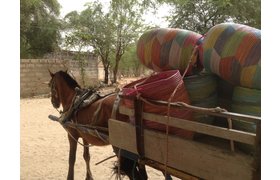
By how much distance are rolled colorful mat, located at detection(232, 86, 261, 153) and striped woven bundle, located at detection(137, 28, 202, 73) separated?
593mm

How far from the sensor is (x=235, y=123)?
6.76 feet

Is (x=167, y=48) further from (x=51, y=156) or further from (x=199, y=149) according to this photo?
(x=51, y=156)

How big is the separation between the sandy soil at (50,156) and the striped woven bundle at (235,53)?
2432mm

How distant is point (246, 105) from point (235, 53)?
332mm

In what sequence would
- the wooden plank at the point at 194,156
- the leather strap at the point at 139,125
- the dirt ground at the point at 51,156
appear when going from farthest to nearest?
the dirt ground at the point at 51,156
the leather strap at the point at 139,125
the wooden plank at the point at 194,156

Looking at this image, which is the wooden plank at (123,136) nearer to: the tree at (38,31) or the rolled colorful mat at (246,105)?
the rolled colorful mat at (246,105)

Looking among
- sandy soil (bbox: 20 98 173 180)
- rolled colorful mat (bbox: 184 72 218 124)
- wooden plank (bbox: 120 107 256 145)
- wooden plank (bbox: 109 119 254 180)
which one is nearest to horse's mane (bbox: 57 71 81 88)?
sandy soil (bbox: 20 98 173 180)

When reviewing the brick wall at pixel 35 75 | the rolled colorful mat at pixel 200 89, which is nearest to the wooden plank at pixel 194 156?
the rolled colorful mat at pixel 200 89

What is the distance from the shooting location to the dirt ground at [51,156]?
4.66 meters

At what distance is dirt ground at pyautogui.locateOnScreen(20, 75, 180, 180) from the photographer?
4660 mm

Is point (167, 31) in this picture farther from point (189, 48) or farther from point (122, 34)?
point (122, 34)

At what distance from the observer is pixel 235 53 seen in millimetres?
1994

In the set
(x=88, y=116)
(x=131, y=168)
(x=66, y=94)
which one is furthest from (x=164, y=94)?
(x=66, y=94)

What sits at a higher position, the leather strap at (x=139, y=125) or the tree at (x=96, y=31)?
the tree at (x=96, y=31)
